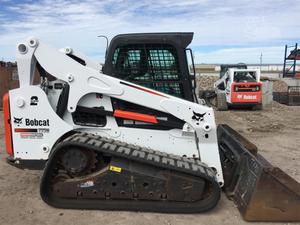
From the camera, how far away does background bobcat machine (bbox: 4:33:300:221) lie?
4254 millimetres

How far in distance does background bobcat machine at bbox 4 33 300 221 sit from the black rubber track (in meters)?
0.01

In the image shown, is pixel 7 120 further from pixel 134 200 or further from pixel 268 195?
pixel 268 195

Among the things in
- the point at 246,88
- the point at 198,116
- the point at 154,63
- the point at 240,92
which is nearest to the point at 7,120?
the point at 154,63

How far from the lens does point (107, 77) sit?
454cm

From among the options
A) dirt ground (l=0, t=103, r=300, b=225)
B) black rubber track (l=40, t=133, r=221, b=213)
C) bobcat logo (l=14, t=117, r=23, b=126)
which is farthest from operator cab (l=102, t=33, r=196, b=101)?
dirt ground (l=0, t=103, r=300, b=225)

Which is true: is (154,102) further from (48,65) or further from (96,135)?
(48,65)

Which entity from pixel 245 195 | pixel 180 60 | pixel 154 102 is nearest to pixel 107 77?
pixel 154 102

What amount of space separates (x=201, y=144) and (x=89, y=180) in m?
1.48

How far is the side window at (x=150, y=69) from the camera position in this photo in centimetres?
473

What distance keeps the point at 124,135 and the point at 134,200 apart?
33.4 inches

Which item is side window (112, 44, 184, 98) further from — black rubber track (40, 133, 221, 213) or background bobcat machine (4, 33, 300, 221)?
black rubber track (40, 133, 221, 213)

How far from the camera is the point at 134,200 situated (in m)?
4.33

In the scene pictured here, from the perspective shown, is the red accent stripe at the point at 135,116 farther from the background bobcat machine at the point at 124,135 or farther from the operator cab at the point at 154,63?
the operator cab at the point at 154,63

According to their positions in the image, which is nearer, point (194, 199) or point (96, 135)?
point (194, 199)
